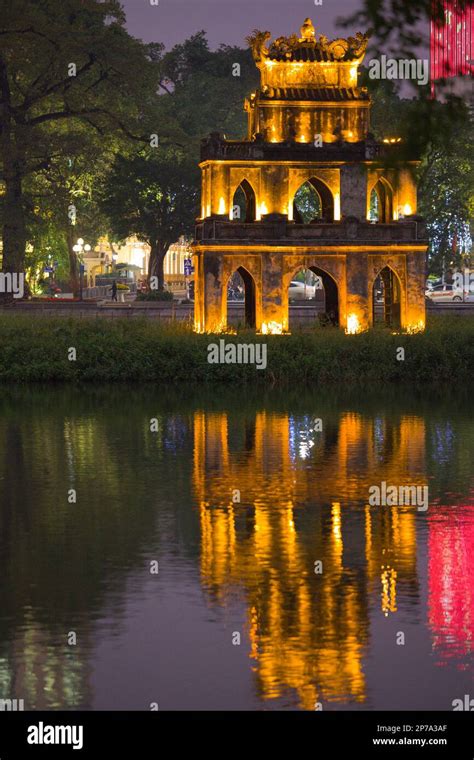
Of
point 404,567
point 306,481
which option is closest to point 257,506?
point 306,481

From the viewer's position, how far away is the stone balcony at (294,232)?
51156mm

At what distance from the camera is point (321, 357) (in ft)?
152

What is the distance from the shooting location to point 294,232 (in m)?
51.4

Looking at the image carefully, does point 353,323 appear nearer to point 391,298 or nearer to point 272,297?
point 272,297

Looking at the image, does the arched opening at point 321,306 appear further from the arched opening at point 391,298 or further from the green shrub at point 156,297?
the green shrub at point 156,297

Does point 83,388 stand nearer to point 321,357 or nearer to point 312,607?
point 321,357

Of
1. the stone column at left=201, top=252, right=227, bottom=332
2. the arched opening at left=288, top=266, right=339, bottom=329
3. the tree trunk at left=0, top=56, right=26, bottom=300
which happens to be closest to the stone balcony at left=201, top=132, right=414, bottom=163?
the stone column at left=201, top=252, right=227, bottom=332

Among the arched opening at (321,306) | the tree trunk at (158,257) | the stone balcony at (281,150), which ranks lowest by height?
the arched opening at (321,306)

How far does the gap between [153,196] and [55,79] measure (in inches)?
638

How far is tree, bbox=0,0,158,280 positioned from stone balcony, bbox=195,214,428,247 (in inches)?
828

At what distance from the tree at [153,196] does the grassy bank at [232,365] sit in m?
40.5

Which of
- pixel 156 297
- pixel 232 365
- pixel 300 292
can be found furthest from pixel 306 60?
pixel 300 292

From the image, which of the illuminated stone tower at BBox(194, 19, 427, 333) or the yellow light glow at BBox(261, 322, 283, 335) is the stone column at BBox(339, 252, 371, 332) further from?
the yellow light glow at BBox(261, 322, 283, 335)

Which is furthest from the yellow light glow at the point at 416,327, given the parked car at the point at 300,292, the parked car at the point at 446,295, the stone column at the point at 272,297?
the parked car at the point at 300,292
